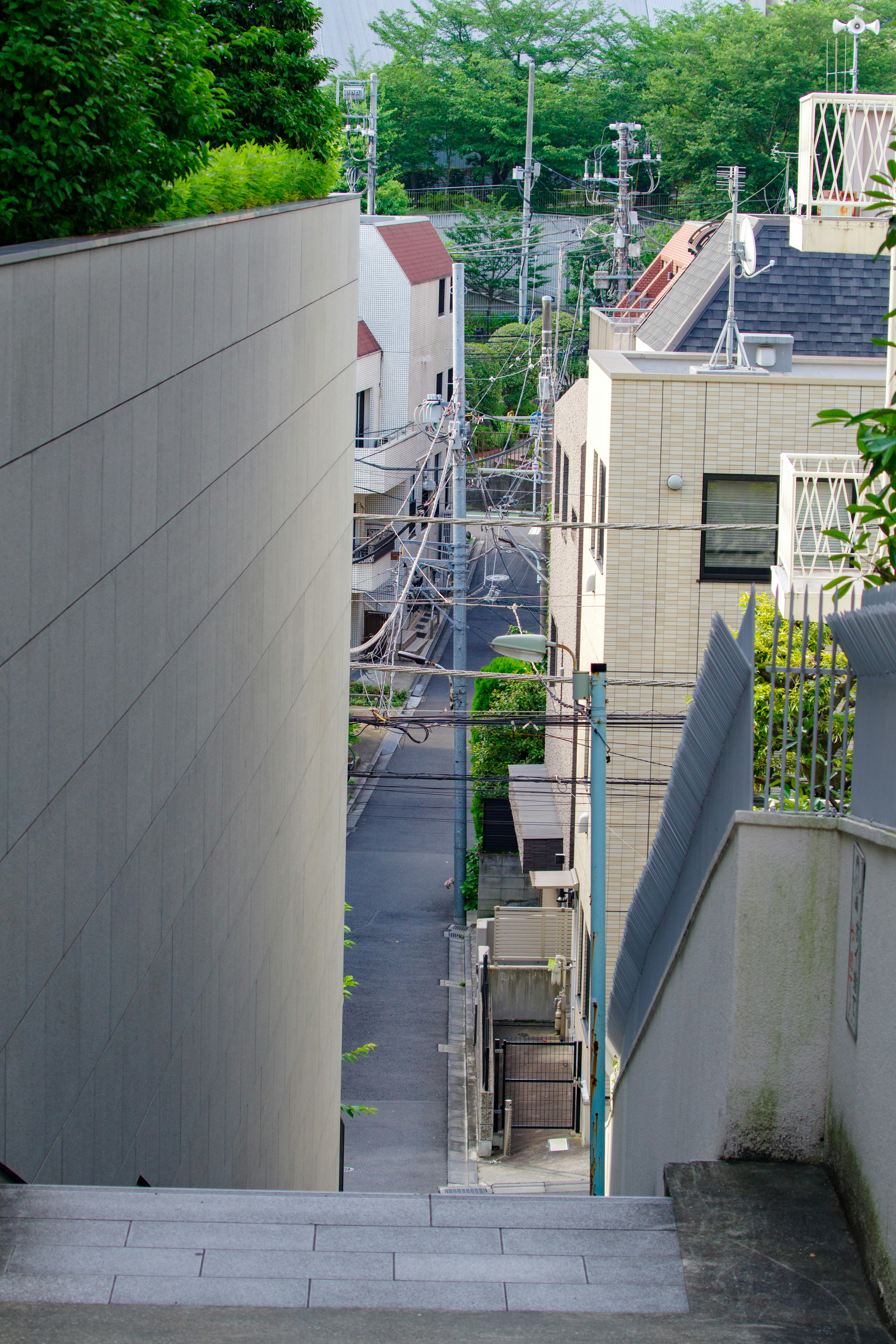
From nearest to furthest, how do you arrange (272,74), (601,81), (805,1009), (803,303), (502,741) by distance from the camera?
(805,1009) → (272,74) → (803,303) → (502,741) → (601,81)

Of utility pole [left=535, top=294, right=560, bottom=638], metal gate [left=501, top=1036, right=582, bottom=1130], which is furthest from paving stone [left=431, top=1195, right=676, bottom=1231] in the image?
utility pole [left=535, top=294, right=560, bottom=638]

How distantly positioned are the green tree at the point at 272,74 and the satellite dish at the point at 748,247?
9.03 metres

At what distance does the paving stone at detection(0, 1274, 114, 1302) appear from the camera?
3.87m

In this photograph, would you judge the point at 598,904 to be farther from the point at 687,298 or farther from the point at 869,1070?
the point at 687,298

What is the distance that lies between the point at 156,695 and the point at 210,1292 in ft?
9.56

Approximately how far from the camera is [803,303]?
21.5 metres

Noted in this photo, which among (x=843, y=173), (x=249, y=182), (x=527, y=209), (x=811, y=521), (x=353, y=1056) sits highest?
(x=527, y=209)

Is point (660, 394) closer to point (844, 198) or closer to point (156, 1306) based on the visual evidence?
point (844, 198)

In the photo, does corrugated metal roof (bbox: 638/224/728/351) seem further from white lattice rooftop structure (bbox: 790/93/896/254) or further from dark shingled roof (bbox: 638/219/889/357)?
white lattice rooftop structure (bbox: 790/93/896/254)

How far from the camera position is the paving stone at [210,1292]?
3.92 metres

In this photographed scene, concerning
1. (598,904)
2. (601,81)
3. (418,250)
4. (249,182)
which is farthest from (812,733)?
(601,81)

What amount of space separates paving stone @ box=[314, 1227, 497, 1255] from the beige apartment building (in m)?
12.0

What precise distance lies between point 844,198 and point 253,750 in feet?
27.0

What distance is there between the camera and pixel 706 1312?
12.8 feet
